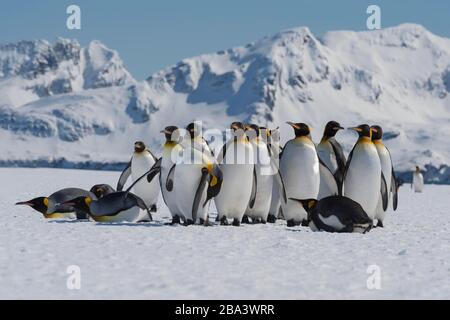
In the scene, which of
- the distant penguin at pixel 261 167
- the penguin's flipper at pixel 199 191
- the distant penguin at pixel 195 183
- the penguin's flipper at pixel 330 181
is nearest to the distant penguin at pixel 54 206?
the distant penguin at pixel 195 183

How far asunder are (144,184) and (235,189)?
10.6 feet

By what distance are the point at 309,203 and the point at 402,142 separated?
572 ft

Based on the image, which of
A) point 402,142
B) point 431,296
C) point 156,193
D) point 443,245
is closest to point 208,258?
point 431,296

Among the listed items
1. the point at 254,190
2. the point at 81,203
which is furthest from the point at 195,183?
the point at 81,203

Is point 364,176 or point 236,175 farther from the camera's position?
point 364,176

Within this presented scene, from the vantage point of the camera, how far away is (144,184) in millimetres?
12258

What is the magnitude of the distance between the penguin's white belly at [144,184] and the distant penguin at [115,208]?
8.47 feet

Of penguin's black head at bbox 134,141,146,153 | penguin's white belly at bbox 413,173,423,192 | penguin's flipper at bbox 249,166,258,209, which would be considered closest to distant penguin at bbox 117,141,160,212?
penguin's black head at bbox 134,141,146,153

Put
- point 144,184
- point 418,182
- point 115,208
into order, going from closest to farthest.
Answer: point 115,208 < point 144,184 < point 418,182

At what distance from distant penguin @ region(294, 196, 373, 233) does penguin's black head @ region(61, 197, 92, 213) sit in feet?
10.2

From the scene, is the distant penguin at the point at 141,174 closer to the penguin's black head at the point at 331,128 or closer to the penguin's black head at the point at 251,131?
the penguin's black head at the point at 251,131

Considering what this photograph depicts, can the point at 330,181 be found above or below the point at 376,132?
below

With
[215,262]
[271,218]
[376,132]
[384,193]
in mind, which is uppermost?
[376,132]

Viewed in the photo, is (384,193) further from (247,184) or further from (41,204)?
(41,204)
